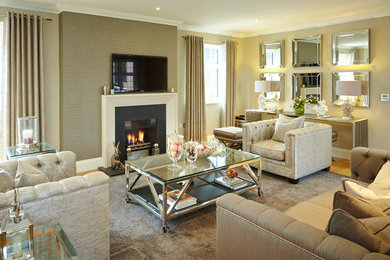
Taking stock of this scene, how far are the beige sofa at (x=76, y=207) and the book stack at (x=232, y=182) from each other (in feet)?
5.60

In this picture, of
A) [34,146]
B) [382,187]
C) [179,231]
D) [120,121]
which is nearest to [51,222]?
[179,231]

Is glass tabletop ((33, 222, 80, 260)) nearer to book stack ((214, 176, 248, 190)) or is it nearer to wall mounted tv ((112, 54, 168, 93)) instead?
book stack ((214, 176, 248, 190))

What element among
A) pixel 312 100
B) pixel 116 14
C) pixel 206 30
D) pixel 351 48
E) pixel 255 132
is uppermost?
pixel 206 30

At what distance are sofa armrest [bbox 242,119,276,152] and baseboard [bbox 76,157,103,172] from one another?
2.39 m

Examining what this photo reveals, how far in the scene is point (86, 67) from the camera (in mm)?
4875

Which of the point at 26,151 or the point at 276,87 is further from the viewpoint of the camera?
the point at 276,87

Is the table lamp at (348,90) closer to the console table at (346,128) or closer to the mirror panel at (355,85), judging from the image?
the mirror panel at (355,85)

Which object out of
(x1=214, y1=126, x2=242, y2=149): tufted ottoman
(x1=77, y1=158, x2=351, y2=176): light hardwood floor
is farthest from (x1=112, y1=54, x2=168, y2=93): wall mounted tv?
(x1=77, y1=158, x2=351, y2=176): light hardwood floor

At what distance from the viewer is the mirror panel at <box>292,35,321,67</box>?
5.93 meters

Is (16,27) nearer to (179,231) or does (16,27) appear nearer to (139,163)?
(139,163)

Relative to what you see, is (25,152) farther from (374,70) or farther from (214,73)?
(374,70)

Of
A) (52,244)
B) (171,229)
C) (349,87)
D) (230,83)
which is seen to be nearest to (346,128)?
(349,87)

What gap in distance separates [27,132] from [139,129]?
7.12ft

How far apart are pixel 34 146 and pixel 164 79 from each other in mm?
2761
